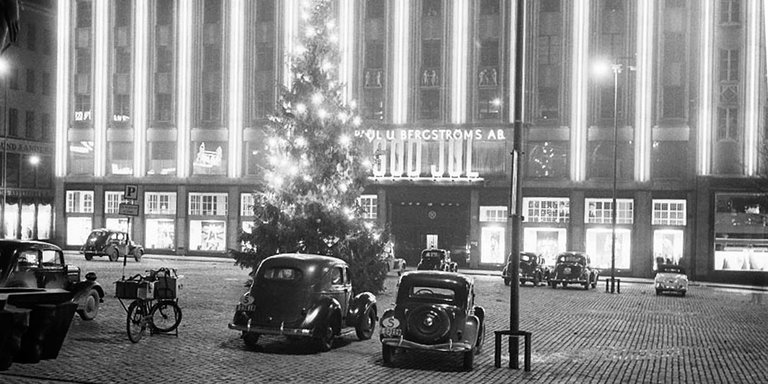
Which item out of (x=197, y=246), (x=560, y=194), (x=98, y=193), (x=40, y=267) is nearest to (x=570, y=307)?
(x=40, y=267)

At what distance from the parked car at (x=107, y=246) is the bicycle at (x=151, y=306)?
30.0m

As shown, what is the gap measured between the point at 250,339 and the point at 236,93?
4330 centimetres

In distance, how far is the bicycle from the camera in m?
17.6

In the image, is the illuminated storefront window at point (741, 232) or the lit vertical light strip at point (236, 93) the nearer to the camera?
the illuminated storefront window at point (741, 232)

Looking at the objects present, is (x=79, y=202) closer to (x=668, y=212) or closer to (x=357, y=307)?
(x=668, y=212)

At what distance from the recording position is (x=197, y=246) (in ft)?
196

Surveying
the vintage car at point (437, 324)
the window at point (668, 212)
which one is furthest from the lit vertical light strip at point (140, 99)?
the vintage car at point (437, 324)

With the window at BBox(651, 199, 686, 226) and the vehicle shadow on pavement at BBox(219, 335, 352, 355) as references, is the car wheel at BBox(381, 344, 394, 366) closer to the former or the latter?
the vehicle shadow on pavement at BBox(219, 335, 352, 355)

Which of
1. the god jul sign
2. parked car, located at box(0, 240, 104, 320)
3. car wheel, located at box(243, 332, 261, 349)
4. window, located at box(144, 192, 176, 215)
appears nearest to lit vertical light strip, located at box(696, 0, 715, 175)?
the god jul sign

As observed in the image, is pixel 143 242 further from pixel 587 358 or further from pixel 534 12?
pixel 587 358

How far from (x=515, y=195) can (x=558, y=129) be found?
37702 millimetres

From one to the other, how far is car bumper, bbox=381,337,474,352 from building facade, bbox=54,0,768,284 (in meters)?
30.7

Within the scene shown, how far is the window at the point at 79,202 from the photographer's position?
62.3 metres

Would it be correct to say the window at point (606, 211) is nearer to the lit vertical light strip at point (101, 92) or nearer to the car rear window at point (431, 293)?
the lit vertical light strip at point (101, 92)
